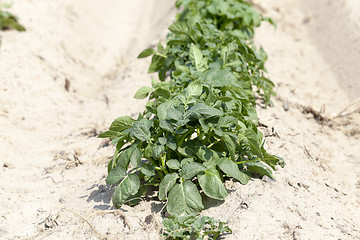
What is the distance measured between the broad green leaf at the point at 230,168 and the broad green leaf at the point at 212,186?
7 cm

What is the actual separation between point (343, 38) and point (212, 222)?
15.5ft

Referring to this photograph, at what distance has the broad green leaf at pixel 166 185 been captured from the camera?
8.75ft

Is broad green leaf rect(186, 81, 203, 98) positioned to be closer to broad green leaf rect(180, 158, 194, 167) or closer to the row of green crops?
the row of green crops

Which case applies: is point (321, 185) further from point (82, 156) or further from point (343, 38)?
point (343, 38)

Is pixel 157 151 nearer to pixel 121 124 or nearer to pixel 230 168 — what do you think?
pixel 121 124

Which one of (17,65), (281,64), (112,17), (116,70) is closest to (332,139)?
(281,64)

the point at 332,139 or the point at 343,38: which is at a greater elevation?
the point at 343,38

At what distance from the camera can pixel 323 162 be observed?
3.69 metres

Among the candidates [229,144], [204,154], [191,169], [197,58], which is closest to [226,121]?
Result: [229,144]

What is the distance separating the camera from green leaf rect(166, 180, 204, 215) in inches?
104

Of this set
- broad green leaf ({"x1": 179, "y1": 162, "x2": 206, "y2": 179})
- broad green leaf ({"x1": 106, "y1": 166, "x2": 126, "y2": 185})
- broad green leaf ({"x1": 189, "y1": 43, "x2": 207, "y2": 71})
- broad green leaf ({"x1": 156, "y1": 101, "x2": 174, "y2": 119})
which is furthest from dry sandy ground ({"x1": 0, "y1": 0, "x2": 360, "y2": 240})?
broad green leaf ({"x1": 189, "y1": 43, "x2": 207, "y2": 71})

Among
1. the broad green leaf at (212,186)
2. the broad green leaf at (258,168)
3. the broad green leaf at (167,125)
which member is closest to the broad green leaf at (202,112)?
the broad green leaf at (167,125)

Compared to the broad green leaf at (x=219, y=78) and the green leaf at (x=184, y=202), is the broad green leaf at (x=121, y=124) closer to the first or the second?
the green leaf at (x=184, y=202)

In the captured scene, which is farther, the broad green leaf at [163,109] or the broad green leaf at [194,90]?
the broad green leaf at [194,90]
